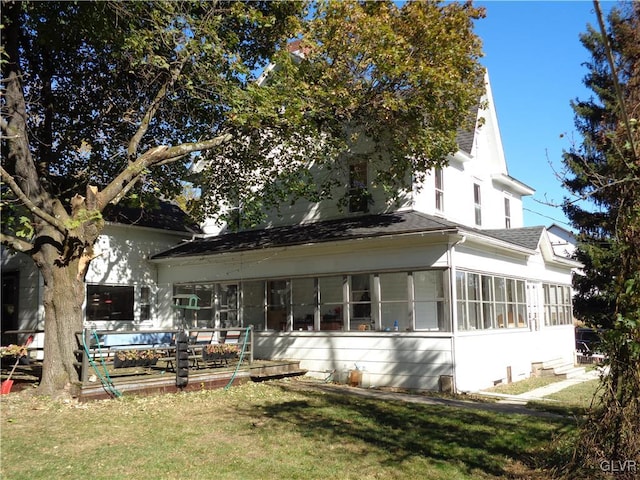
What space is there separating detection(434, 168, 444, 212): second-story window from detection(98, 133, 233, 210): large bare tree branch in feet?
24.7

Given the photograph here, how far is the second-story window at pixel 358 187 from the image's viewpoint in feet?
57.1

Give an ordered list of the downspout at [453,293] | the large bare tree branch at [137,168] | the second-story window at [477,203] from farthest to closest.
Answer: the second-story window at [477,203], the downspout at [453,293], the large bare tree branch at [137,168]

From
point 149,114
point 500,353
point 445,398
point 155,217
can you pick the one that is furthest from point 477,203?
point 149,114

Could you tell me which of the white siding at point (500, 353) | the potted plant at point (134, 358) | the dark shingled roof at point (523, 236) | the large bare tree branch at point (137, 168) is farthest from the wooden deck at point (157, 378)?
the dark shingled roof at point (523, 236)

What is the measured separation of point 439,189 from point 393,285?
4191 mm

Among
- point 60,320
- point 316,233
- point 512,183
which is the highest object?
point 512,183

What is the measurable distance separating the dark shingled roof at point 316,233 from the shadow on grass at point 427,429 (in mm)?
4600

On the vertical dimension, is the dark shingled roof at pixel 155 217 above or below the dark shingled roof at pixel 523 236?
above

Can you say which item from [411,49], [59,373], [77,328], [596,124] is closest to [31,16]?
[77,328]

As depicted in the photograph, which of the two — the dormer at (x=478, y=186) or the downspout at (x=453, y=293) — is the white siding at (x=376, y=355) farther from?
the dormer at (x=478, y=186)

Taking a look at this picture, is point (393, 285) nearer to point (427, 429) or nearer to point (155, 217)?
point (427, 429)

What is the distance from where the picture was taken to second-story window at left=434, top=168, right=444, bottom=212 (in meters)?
17.8

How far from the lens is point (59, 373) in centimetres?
1112

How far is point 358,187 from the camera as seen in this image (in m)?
17.6
